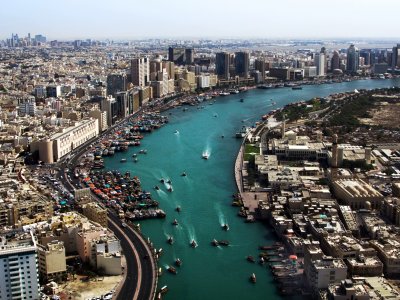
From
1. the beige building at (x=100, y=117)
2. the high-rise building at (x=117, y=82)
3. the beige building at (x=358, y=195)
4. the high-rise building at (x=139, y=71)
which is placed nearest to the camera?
the beige building at (x=358, y=195)

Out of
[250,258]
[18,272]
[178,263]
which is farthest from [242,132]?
[18,272]

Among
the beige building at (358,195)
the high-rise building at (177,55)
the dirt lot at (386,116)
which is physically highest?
the high-rise building at (177,55)

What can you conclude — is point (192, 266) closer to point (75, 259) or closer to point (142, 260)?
point (142, 260)

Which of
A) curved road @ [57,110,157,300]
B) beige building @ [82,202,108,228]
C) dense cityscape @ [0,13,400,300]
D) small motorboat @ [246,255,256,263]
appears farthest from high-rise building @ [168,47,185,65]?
small motorboat @ [246,255,256,263]

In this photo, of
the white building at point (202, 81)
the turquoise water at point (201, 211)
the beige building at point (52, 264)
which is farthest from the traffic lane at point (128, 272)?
the white building at point (202, 81)

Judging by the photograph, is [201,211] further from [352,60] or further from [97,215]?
[352,60]

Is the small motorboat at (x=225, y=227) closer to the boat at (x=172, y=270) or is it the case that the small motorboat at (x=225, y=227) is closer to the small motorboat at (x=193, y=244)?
the small motorboat at (x=193, y=244)

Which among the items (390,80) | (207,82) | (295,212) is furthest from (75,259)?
(390,80)
